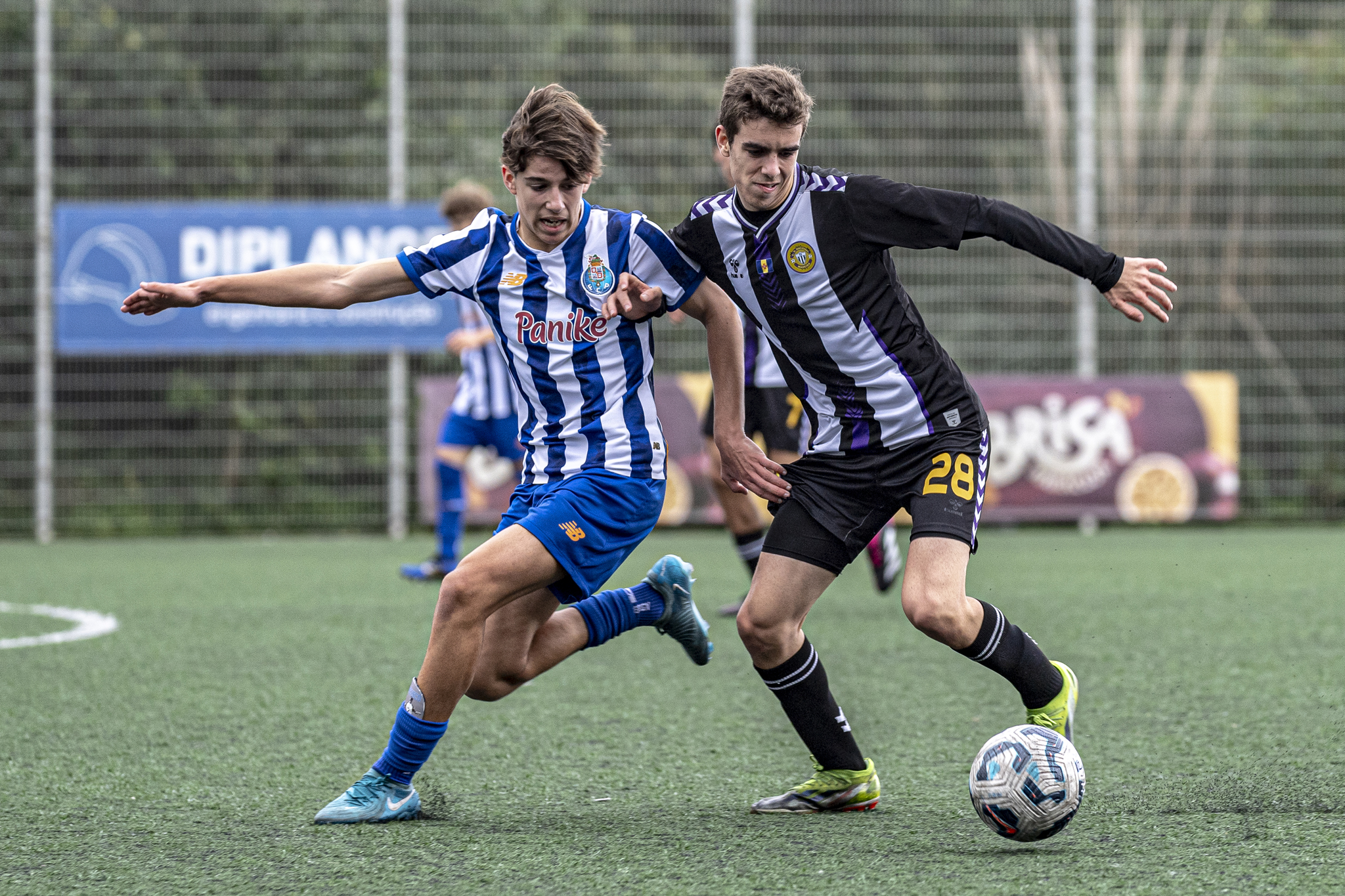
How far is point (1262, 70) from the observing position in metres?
12.6

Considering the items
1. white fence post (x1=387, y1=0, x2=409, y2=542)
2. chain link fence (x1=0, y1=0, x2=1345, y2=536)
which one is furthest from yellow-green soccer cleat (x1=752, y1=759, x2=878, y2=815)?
white fence post (x1=387, y1=0, x2=409, y2=542)

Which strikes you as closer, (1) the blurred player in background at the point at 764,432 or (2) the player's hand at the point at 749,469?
(2) the player's hand at the point at 749,469

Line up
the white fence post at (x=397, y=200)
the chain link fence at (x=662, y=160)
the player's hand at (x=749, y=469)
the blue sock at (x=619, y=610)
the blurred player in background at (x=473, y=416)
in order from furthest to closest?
the chain link fence at (x=662, y=160) → the white fence post at (x=397, y=200) → the blurred player in background at (x=473, y=416) → the blue sock at (x=619, y=610) → the player's hand at (x=749, y=469)

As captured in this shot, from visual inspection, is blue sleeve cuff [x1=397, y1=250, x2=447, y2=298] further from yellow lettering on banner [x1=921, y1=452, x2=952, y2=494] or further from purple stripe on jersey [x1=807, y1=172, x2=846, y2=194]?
yellow lettering on banner [x1=921, y1=452, x2=952, y2=494]

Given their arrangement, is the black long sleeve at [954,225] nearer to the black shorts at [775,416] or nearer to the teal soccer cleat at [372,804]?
the teal soccer cleat at [372,804]

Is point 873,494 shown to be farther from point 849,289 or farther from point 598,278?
point 598,278

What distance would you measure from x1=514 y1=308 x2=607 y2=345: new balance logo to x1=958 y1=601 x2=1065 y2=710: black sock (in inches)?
42.4

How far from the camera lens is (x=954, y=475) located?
3430 millimetres

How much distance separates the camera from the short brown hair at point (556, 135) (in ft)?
11.2

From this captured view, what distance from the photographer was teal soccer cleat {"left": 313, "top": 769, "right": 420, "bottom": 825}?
3.31 meters

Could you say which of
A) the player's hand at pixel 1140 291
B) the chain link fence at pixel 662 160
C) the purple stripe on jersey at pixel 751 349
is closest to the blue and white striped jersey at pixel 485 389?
the purple stripe on jersey at pixel 751 349

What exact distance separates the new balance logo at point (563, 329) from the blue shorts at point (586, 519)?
31cm

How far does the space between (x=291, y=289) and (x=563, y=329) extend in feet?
2.03

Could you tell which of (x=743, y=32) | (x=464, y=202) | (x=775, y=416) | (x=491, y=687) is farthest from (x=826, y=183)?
(x=743, y=32)
